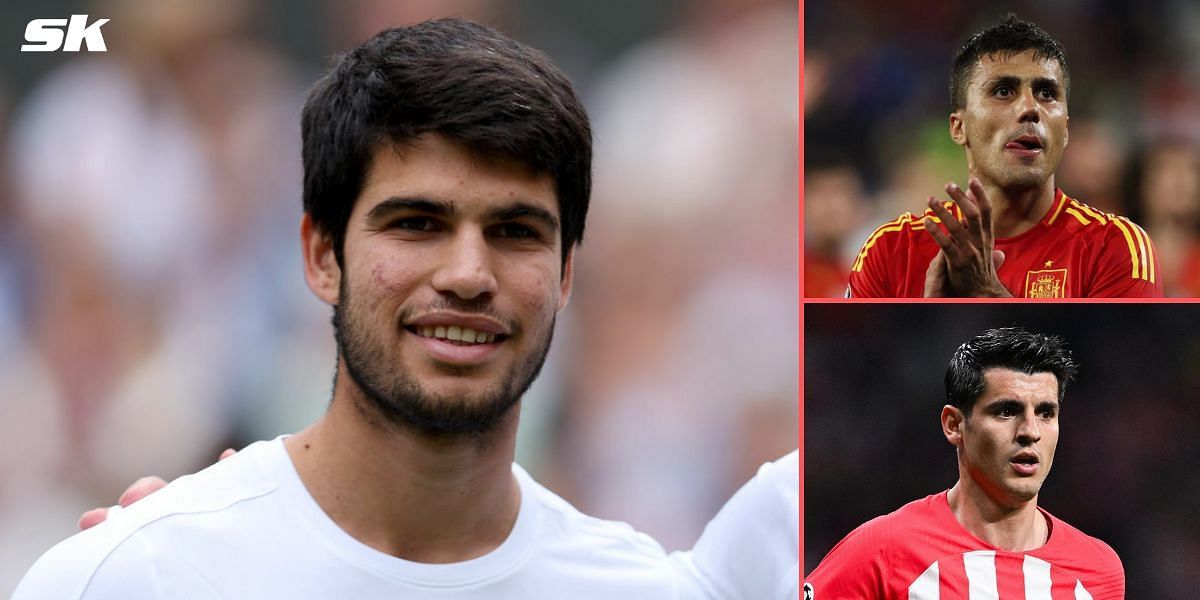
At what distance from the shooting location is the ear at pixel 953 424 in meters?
2.36

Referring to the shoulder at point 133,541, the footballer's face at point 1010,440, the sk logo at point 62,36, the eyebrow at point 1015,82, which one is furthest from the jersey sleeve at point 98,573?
the eyebrow at point 1015,82

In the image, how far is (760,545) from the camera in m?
2.47

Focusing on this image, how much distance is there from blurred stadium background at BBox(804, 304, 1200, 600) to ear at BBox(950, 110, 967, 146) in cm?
34

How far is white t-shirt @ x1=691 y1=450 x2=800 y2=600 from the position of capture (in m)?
2.41

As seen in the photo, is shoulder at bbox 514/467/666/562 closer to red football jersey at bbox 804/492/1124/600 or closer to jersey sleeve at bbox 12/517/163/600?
red football jersey at bbox 804/492/1124/600

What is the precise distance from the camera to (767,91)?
2703 millimetres

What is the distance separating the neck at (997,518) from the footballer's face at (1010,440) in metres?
0.01

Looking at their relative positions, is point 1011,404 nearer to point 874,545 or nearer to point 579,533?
point 874,545

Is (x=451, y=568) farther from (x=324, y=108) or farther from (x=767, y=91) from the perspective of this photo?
(x=767, y=91)

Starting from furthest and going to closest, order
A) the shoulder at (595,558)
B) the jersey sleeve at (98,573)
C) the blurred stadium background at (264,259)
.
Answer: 1. the blurred stadium background at (264,259)
2. the shoulder at (595,558)
3. the jersey sleeve at (98,573)

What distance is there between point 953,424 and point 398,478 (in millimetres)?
1157

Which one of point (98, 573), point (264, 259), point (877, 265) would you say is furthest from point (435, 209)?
point (264, 259)

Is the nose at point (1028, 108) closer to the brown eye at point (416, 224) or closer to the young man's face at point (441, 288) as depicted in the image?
the young man's face at point (441, 288)

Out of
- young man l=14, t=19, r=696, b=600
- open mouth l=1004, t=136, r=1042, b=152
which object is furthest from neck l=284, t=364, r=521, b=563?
open mouth l=1004, t=136, r=1042, b=152
